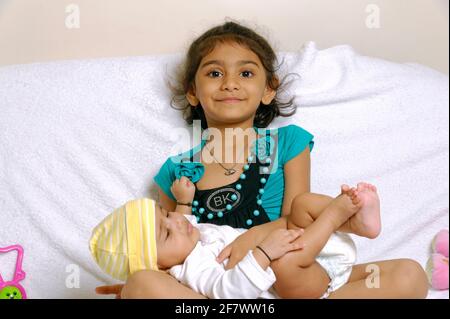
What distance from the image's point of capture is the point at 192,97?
5.71ft

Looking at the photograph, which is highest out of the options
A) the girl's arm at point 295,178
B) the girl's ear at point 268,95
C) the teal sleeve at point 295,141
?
the girl's ear at point 268,95

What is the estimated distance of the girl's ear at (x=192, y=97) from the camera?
68.4 inches

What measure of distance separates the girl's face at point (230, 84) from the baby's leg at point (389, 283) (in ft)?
1.69

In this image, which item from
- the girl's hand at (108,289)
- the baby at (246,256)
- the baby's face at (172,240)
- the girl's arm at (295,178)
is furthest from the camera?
the girl's arm at (295,178)

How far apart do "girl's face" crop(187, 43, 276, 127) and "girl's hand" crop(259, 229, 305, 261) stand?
0.44 metres

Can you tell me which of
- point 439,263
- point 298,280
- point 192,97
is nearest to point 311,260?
point 298,280

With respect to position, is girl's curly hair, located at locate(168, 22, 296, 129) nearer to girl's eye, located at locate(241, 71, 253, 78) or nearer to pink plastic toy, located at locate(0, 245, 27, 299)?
girl's eye, located at locate(241, 71, 253, 78)

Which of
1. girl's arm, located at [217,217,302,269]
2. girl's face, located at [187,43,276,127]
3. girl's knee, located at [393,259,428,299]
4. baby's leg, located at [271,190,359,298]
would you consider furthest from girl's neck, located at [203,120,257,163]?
girl's knee, located at [393,259,428,299]

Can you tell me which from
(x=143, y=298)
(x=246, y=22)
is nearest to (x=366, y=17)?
(x=246, y=22)

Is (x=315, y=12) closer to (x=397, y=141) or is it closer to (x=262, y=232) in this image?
(x=397, y=141)

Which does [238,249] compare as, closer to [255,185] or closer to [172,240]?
[172,240]

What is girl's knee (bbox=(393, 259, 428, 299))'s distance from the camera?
1.28m

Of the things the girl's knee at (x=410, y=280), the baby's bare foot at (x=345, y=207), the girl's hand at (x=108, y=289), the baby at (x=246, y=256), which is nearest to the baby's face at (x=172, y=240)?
the baby at (x=246, y=256)

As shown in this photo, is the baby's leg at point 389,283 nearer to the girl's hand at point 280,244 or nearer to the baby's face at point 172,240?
the girl's hand at point 280,244
